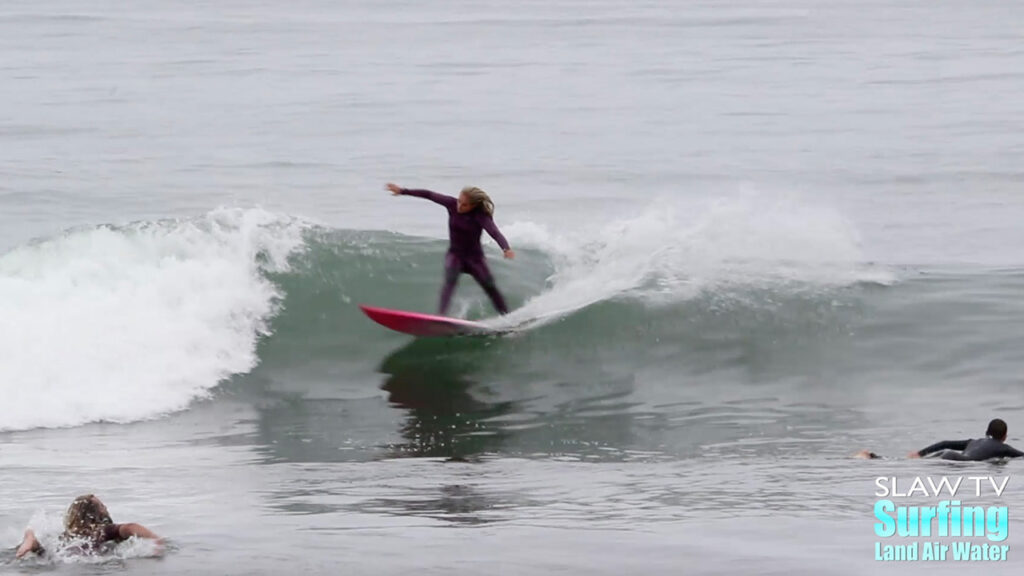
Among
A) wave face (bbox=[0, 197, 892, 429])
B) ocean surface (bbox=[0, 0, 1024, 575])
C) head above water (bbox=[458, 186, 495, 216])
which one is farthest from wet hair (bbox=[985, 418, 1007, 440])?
head above water (bbox=[458, 186, 495, 216])

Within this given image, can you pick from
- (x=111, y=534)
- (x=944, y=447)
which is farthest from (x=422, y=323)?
(x=111, y=534)

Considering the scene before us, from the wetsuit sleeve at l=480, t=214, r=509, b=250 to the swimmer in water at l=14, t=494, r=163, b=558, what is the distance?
6.69m

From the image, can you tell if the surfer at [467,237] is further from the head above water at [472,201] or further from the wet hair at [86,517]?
the wet hair at [86,517]

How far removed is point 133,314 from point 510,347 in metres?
4.45

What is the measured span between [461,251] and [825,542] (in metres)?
7.61

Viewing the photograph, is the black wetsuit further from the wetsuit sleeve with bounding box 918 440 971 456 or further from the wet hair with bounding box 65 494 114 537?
the wet hair with bounding box 65 494 114 537

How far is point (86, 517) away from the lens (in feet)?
32.3

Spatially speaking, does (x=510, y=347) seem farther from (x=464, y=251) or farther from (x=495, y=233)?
(x=495, y=233)

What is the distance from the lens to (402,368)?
695 inches

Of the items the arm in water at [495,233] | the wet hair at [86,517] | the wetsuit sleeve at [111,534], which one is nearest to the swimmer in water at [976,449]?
the arm in water at [495,233]

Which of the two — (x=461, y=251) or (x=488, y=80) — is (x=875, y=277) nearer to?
(x=461, y=251)

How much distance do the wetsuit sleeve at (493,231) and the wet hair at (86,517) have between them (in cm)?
671

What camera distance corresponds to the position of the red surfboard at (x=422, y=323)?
1725 cm

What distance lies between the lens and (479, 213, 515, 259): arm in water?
1577cm
